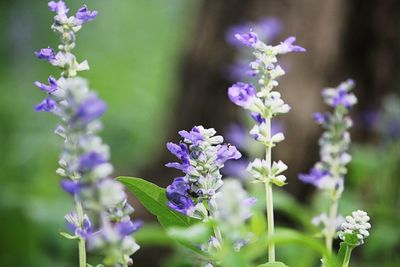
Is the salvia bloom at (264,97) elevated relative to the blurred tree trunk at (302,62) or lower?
lower

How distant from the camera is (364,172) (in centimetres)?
417

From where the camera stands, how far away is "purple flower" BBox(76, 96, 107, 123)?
1091 mm

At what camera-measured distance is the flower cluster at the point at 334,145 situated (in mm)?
1981

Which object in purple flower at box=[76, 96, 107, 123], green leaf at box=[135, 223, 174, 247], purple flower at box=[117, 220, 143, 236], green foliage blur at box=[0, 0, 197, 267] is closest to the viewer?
purple flower at box=[76, 96, 107, 123]

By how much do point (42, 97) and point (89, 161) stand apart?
8.73 m

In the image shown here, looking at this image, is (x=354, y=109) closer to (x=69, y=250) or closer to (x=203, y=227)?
(x=69, y=250)

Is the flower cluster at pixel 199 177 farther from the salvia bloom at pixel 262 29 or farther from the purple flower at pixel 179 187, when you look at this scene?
the salvia bloom at pixel 262 29

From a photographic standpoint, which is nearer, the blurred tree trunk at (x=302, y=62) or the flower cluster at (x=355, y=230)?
the flower cluster at (x=355, y=230)

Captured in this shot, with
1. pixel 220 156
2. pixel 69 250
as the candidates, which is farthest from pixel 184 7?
pixel 220 156

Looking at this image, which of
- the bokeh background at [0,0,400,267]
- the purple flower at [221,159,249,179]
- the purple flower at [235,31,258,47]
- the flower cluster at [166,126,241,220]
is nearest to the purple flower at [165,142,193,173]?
the flower cluster at [166,126,241,220]

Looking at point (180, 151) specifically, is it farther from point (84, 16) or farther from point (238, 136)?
point (238, 136)

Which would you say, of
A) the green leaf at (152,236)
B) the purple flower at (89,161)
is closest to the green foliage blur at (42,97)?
the green leaf at (152,236)

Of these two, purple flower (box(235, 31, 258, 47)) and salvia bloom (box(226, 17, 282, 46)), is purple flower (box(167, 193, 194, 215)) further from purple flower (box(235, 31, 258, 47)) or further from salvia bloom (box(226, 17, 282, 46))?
salvia bloom (box(226, 17, 282, 46))

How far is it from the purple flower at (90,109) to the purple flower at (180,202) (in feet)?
1.44
